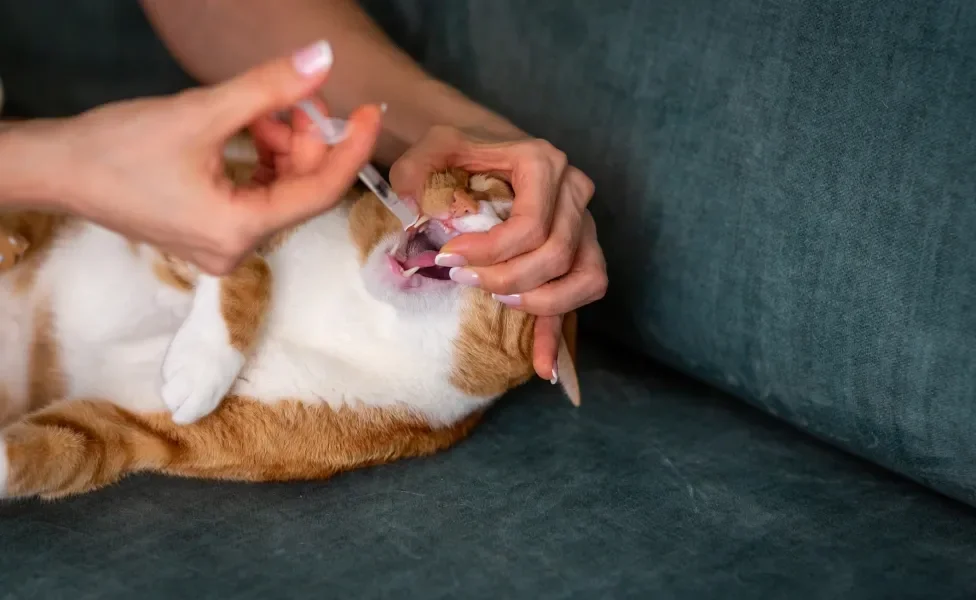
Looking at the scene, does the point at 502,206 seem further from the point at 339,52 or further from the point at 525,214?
the point at 339,52

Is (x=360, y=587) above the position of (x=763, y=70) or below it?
below

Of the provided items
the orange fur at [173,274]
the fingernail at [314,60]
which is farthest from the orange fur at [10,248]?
the fingernail at [314,60]

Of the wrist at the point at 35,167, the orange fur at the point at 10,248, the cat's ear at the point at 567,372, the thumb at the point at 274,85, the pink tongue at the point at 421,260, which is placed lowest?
the cat's ear at the point at 567,372

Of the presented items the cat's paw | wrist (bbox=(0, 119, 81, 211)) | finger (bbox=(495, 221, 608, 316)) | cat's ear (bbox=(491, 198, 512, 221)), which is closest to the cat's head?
cat's ear (bbox=(491, 198, 512, 221))

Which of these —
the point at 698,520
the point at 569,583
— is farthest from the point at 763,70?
the point at 569,583

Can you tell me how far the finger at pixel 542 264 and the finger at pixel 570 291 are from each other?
0.04 feet

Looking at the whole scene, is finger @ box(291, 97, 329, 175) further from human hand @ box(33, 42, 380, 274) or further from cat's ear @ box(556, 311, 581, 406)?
cat's ear @ box(556, 311, 581, 406)

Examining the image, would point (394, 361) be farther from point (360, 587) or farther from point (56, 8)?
point (56, 8)

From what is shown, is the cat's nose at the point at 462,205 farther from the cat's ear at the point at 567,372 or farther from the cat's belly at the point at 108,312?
the cat's belly at the point at 108,312

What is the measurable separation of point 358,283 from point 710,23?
1.92 feet

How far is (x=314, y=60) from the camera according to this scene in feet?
2.21

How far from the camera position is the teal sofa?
95cm

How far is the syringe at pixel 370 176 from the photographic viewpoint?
773 millimetres

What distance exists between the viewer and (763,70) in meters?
1.12
